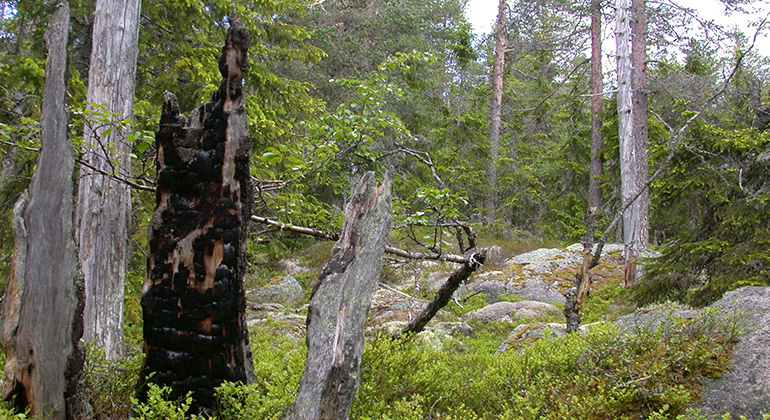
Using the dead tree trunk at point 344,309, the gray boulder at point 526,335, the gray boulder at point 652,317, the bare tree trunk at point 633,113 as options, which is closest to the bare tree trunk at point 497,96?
the bare tree trunk at point 633,113

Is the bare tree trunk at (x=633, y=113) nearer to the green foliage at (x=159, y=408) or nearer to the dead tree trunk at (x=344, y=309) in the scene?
the dead tree trunk at (x=344, y=309)

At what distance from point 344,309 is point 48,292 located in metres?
1.62

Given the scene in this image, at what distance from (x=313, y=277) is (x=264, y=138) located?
757 cm

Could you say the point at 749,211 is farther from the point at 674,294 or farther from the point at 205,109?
the point at 205,109

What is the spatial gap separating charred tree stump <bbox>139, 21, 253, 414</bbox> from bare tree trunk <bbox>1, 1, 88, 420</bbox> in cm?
44

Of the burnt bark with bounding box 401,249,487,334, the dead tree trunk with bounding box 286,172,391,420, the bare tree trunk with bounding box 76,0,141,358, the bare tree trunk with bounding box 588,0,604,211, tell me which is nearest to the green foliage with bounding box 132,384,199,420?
the dead tree trunk with bounding box 286,172,391,420

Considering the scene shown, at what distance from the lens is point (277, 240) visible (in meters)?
8.17

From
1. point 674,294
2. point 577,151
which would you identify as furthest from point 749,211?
point 577,151

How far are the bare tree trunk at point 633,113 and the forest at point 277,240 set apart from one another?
6 cm

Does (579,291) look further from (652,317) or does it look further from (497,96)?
(497,96)

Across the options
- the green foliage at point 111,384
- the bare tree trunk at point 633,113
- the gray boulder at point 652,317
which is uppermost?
the bare tree trunk at point 633,113

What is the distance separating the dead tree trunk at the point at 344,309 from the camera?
2.57 metres

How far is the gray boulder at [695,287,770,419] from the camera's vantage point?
317 cm

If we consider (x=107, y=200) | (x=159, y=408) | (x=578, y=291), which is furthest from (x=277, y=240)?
(x=159, y=408)
